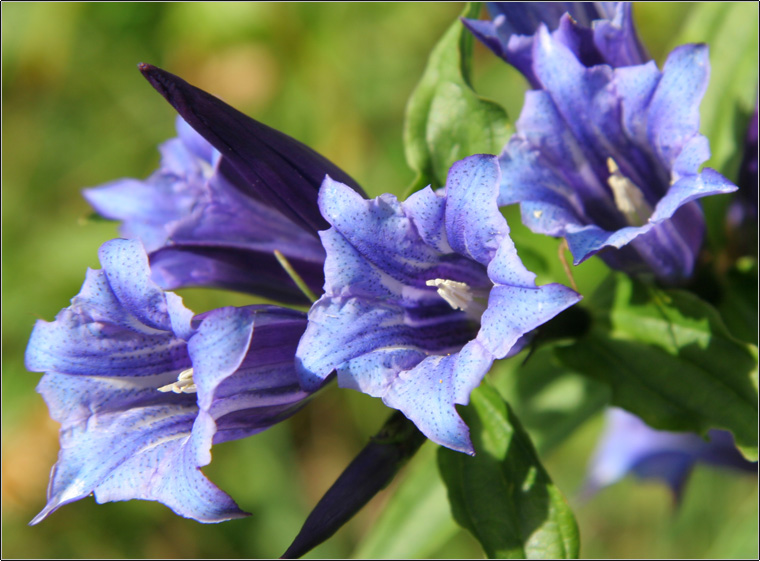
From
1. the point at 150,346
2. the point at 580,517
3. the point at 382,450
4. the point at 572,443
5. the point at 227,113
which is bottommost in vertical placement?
the point at 580,517

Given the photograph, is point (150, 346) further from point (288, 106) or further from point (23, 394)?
point (288, 106)

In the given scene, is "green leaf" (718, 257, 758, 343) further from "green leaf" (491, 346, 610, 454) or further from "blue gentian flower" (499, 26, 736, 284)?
"green leaf" (491, 346, 610, 454)

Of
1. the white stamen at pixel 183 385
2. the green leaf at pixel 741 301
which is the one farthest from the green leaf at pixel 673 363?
the white stamen at pixel 183 385

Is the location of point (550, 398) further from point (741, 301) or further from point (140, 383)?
point (140, 383)

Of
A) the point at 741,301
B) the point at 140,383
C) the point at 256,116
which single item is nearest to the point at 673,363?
the point at 741,301

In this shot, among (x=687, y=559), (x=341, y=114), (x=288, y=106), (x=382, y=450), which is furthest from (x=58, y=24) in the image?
(x=687, y=559)
